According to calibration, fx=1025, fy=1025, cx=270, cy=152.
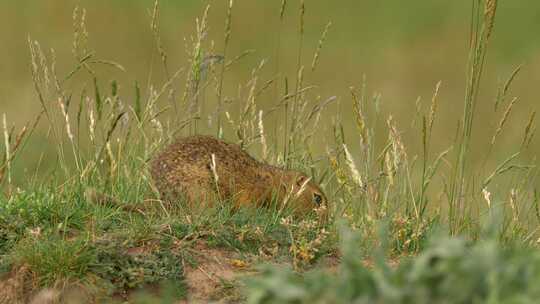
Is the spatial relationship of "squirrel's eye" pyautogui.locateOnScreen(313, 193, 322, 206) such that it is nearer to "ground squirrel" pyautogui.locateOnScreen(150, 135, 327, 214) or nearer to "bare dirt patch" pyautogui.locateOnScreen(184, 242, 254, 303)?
"ground squirrel" pyautogui.locateOnScreen(150, 135, 327, 214)

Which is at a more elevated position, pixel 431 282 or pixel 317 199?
pixel 431 282

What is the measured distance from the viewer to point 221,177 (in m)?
6.11

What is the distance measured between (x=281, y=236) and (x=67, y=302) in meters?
1.18

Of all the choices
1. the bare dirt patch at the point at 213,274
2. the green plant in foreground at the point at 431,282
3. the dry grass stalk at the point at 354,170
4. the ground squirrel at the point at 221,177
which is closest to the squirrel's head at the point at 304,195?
the ground squirrel at the point at 221,177

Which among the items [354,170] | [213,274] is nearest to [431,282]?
[213,274]

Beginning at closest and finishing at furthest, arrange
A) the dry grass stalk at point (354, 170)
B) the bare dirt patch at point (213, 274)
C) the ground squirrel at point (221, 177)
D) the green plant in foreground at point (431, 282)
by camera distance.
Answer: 1. the green plant in foreground at point (431, 282)
2. the bare dirt patch at point (213, 274)
3. the dry grass stalk at point (354, 170)
4. the ground squirrel at point (221, 177)

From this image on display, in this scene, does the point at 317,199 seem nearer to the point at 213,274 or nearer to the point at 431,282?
the point at 213,274

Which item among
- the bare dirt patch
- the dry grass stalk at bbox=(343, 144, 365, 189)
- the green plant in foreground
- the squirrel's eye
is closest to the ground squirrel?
the squirrel's eye

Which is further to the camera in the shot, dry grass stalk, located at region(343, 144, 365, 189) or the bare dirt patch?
dry grass stalk, located at region(343, 144, 365, 189)

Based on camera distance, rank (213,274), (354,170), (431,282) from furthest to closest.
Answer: (354,170) < (213,274) < (431,282)

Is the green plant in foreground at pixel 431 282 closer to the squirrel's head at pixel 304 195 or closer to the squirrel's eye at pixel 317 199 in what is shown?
the squirrel's head at pixel 304 195

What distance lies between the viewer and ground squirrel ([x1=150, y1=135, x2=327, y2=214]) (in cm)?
597

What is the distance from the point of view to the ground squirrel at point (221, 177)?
5969 mm

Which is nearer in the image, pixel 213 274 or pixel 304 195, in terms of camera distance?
pixel 213 274
